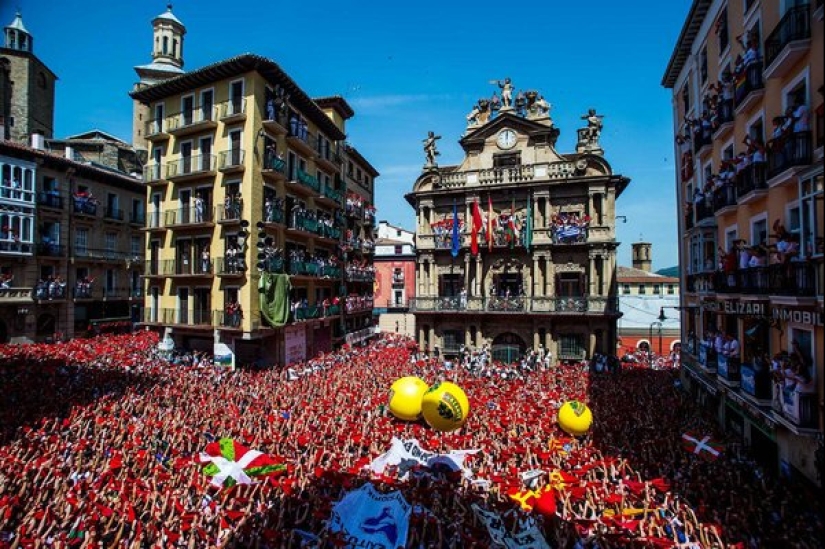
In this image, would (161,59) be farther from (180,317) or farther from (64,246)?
(180,317)

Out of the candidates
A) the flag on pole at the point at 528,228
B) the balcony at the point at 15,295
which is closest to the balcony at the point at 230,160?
the balcony at the point at 15,295

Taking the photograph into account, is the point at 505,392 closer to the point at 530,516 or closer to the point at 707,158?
the point at 530,516

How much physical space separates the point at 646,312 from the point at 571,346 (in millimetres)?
18671

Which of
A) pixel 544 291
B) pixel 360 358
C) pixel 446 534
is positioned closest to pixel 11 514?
pixel 446 534

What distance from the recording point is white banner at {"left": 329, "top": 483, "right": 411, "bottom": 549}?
902 centimetres

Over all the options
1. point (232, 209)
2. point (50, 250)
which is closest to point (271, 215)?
point (232, 209)

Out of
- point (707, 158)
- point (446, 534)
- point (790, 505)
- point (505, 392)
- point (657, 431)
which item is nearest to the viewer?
point (446, 534)

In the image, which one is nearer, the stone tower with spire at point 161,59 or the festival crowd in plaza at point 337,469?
the festival crowd in plaza at point 337,469

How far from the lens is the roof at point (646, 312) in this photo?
44281 millimetres

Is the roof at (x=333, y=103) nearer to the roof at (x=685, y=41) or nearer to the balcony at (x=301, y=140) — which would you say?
the balcony at (x=301, y=140)

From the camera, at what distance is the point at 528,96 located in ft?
108

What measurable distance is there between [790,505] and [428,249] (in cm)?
2604

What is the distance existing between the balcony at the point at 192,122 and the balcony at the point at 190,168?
1.68 m

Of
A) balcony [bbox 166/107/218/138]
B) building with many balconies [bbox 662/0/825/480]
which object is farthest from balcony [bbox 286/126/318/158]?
building with many balconies [bbox 662/0/825/480]
